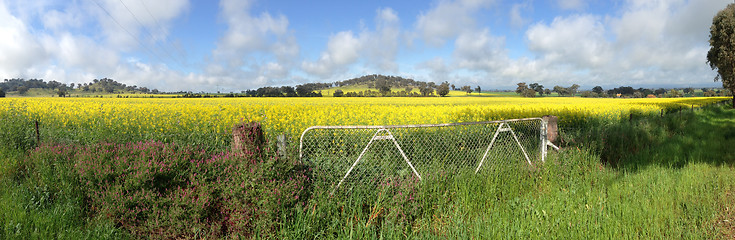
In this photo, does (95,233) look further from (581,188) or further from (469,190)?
(581,188)

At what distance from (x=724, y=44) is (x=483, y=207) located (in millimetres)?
39996

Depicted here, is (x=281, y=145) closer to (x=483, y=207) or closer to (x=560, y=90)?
(x=483, y=207)

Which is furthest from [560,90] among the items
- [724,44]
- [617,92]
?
[724,44]

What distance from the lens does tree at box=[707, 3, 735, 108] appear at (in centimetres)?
2850

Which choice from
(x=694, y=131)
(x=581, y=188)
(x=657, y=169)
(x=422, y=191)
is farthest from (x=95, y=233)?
(x=694, y=131)

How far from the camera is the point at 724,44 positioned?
29188mm

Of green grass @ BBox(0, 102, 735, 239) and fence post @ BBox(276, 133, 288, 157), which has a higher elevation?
fence post @ BBox(276, 133, 288, 157)

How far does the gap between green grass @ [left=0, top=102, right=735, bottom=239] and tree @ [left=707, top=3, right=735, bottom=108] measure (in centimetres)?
3420

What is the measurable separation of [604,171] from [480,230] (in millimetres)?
4062

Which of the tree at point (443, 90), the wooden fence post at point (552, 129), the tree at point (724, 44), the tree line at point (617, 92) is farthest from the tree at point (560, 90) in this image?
the wooden fence post at point (552, 129)

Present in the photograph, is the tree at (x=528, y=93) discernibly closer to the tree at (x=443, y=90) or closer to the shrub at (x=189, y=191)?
the tree at (x=443, y=90)

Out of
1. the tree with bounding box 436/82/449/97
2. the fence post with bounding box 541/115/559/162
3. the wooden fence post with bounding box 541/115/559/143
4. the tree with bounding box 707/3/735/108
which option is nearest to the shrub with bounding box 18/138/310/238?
the fence post with bounding box 541/115/559/162

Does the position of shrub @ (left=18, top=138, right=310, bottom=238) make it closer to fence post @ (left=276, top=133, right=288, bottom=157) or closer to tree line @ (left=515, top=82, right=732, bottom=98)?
fence post @ (left=276, top=133, right=288, bottom=157)

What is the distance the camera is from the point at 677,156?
294 inches
